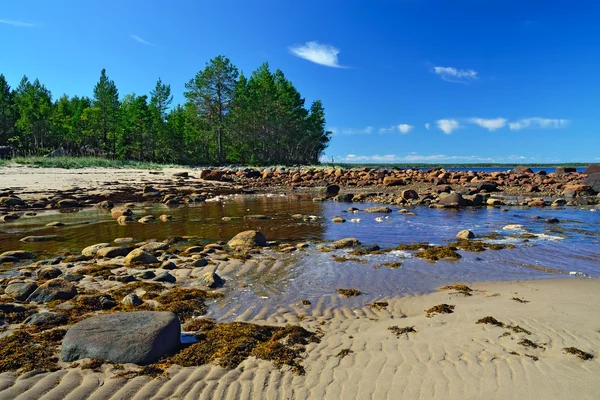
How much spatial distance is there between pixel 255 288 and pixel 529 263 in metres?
5.70

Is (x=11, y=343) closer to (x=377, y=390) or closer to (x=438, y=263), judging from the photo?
(x=377, y=390)

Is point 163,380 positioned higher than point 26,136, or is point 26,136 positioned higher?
point 26,136

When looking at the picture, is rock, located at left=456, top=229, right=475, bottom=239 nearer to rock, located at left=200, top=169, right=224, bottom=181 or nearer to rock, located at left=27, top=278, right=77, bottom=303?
rock, located at left=27, top=278, right=77, bottom=303

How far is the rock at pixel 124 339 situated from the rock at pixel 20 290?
2325 mm

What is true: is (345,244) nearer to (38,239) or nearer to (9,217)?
(38,239)

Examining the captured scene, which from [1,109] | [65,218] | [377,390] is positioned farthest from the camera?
[1,109]

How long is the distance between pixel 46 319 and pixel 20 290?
4.75 ft

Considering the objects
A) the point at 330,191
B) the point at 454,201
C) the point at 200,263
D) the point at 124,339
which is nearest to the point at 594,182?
the point at 454,201

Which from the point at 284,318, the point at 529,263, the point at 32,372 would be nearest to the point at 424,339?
the point at 284,318

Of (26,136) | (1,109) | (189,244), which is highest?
(1,109)

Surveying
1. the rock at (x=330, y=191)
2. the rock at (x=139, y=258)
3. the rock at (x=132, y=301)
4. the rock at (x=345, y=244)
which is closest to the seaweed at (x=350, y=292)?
the rock at (x=132, y=301)

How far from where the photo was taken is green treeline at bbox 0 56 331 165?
2112 inches

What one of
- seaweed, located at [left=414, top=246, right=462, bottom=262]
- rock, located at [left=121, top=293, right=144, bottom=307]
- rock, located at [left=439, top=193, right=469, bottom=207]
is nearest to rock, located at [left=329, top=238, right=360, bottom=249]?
seaweed, located at [left=414, top=246, right=462, bottom=262]

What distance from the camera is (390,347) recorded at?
164 inches
